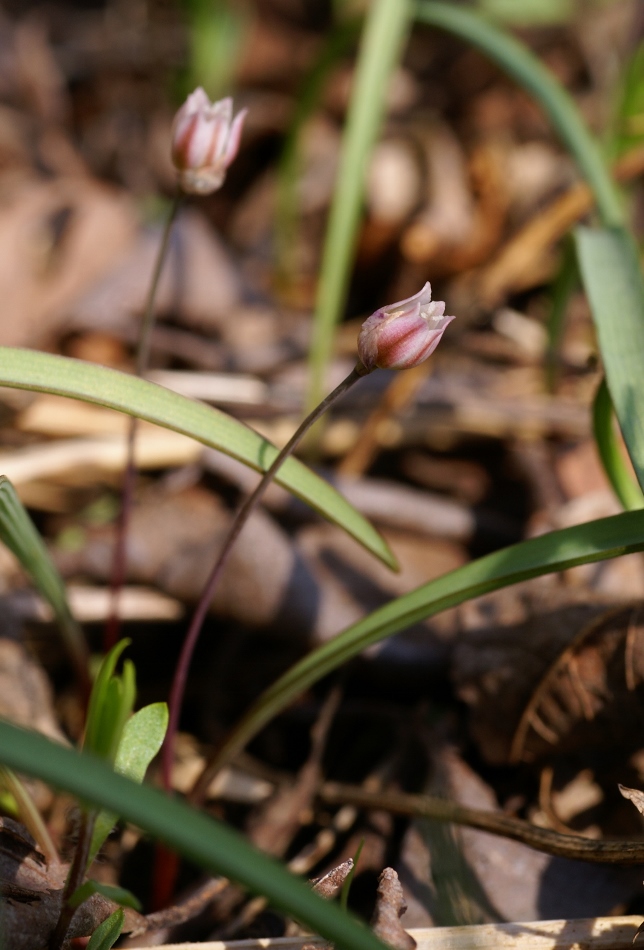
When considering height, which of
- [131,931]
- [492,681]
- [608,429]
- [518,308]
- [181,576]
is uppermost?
[518,308]

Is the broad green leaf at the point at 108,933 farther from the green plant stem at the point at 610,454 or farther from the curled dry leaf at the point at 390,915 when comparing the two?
the green plant stem at the point at 610,454

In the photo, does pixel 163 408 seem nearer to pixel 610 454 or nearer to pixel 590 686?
Answer: pixel 610 454

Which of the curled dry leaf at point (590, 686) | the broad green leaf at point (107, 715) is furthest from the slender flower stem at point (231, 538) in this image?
the curled dry leaf at point (590, 686)

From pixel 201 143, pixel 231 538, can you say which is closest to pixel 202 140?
pixel 201 143

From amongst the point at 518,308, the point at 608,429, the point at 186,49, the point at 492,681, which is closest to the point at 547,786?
the point at 492,681

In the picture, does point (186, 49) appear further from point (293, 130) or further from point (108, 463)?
point (108, 463)
